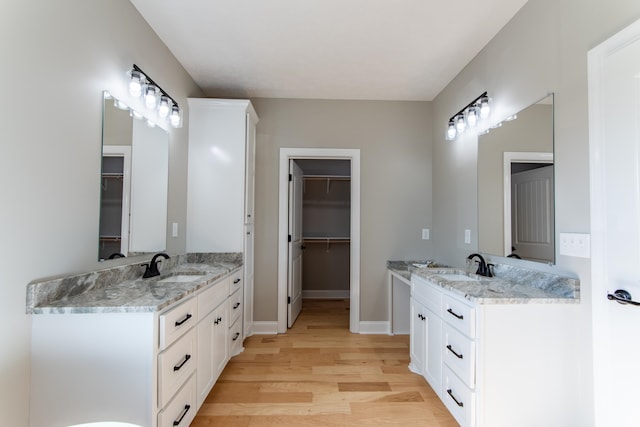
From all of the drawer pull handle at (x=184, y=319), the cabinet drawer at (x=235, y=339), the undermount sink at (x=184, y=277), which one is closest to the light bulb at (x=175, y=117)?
the undermount sink at (x=184, y=277)

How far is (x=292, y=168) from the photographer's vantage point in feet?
11.4

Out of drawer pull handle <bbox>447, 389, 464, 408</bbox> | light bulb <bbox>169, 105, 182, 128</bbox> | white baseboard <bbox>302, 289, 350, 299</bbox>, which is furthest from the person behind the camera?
white baseboard <bbox>302, 289, 350, 299</bbox>

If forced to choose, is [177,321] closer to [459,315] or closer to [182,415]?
[182,415]

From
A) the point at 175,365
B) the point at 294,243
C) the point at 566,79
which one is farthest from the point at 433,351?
the point at 294,243

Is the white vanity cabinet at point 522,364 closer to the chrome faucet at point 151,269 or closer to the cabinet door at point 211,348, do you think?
the cabinet door at point 211,348

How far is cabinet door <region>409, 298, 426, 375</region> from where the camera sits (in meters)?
2.27

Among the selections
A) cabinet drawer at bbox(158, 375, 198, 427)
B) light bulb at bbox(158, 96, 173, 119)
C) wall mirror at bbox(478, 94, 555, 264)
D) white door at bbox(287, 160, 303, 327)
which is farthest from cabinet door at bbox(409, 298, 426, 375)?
light bulb at bbox(158, 96, 173, 119)

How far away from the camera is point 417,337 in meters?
2.39

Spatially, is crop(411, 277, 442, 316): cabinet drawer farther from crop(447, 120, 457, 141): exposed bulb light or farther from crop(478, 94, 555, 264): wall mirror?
crop(447, 120, 457, 141): exposed bulb light

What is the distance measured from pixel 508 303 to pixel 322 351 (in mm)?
1833

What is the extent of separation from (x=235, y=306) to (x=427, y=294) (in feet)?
5.32

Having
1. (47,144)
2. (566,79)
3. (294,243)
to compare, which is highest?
(566,79)

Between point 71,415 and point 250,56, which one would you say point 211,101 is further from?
point 71,415

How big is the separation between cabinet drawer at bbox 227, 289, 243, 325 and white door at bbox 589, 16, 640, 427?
2.31 meters
